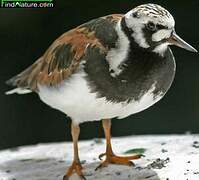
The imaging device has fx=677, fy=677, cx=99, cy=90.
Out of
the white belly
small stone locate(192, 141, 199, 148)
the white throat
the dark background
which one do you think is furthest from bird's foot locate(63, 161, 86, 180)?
the dark background

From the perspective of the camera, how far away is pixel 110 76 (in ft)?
16.0

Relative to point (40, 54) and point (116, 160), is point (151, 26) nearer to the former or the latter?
point (116, 160)

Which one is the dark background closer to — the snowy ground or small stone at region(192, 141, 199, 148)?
the snowy ground

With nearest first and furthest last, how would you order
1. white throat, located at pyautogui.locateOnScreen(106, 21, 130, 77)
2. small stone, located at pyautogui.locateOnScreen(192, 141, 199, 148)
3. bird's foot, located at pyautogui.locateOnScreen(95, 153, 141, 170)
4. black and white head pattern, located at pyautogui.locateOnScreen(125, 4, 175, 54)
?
1. black and white head pattern, located at pyautogui.locateOnScreen(125, 4, 175, 54)
2. white throat, located at pyautogui.locateOnScreen(106, 21, 130, 77)
3. bird's foot, located at pyautogui.locateOnScreen(95, 153, 141, 170)
4. small stone, located at pyautogui.locateOnScreen(192, 141, 199, 148)

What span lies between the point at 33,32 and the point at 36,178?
420cm

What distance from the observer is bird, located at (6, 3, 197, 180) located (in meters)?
4.79

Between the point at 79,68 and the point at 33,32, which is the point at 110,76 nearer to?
the point at 79,68

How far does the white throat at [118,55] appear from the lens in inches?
191

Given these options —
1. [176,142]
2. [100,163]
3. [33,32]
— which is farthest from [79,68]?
[33,32]

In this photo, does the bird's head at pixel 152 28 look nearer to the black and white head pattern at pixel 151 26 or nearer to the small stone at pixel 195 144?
the black and white head pattern at pixel 151 26

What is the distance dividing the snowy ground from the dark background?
2.40 m

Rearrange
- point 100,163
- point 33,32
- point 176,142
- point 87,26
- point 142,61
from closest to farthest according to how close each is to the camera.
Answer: point 142,61
point 87,26
point 100,163
point 176,142
point 33,32

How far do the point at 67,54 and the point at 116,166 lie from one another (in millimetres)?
1041

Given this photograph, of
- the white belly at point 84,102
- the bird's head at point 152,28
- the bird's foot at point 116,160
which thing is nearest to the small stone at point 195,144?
the bird's foot at point 116,160
